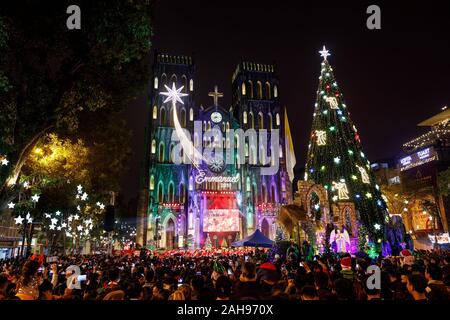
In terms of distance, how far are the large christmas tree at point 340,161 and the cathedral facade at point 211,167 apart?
26802mm

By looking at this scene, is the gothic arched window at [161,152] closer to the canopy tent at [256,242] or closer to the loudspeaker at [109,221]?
the loudspeaker at [109,221]

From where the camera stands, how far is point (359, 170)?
836 inches

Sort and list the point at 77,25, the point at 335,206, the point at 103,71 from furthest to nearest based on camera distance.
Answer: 1. the point at 335,206
2. the point at 103,71
3. the point at 77,25

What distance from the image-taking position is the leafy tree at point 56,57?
1066 centimetres

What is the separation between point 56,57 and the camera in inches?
471

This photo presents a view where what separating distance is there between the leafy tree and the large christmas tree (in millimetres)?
13935

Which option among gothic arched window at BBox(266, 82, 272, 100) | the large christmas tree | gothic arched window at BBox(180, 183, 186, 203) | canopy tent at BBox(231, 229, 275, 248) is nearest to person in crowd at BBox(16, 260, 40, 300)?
canopy tent at BBox(231, 229, 275, 248)

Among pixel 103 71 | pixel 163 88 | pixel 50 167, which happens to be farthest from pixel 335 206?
pixel 163 88

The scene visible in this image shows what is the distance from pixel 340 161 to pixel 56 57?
17.4 meters

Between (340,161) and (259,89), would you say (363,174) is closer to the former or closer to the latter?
(340,161)

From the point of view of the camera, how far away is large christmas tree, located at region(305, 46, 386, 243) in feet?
69.6

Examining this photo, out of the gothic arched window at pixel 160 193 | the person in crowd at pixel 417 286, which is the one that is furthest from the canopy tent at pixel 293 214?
the gothic arched window at pixel 160 193
